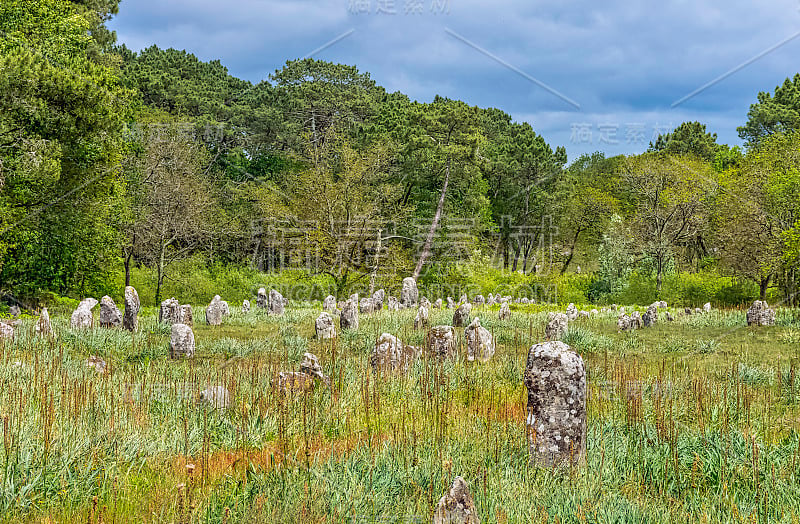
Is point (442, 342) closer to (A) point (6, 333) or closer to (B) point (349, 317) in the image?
(B) point (349, 317)

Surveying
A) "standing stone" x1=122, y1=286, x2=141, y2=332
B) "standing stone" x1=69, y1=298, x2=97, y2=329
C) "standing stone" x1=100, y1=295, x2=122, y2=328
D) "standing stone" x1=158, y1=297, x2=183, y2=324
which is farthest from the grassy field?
"standing stone" x1=158, y1=297, x2=183, y2=324

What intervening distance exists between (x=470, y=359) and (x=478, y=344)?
1.40 ft

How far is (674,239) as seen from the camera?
37.4 m

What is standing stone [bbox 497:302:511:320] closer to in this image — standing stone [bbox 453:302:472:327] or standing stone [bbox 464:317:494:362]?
standing stone [bbox 453:302:472:327]

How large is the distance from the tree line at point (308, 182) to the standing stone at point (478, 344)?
44.4 ft

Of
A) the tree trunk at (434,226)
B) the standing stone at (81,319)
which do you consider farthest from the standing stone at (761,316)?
the tree trunk at (434,226)

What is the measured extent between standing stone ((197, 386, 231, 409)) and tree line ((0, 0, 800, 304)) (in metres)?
13.5

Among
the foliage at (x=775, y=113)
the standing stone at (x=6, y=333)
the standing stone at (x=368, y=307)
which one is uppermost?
the foliage at (x=775, y=113)

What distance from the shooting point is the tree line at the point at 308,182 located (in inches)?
766

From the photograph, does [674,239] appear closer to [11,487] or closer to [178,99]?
[178,99]

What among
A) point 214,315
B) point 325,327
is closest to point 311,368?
point 325,327

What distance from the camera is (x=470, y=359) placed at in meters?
10.5

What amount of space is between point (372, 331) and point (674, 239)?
3009 centimetres

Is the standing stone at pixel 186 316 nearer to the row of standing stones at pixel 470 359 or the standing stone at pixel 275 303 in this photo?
the row of standing stones at pixel 470 359
